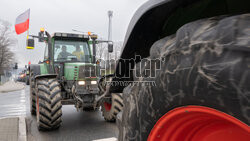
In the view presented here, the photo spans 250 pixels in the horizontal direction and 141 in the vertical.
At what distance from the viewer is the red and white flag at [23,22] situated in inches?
318

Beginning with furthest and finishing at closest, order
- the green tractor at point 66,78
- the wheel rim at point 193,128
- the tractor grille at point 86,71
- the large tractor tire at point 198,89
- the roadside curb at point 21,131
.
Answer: the tractor grille at point 86,71 → the green tractor at point 66,78 → the roadside curb at point 21,131 → the wheel rim at point 193,128 → the large tractor tire at point 198,89

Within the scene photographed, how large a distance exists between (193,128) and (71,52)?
4822 millimetres

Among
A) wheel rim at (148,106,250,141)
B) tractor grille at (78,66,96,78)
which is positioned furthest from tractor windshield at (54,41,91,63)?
wheel rim at (148,106,250,141)

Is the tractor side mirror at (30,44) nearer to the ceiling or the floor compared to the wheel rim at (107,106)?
nearer to the ceiling

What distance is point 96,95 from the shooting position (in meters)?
4.99

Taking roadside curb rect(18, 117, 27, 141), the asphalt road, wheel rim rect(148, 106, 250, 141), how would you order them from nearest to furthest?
1. wheel rim rect(148, 106, 250, 141)
2. roadside curb rect(18, 117, 27, 141)
3. the asphalt road

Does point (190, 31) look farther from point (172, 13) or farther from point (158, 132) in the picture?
point (158, 132)


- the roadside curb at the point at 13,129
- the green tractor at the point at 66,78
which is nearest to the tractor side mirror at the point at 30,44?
the green tractor at the point at 66,78

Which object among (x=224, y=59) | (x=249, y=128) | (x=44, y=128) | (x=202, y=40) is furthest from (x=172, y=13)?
(x=44, y=128)

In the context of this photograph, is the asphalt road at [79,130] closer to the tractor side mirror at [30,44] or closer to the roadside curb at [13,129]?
the roadside curb at [13,129]

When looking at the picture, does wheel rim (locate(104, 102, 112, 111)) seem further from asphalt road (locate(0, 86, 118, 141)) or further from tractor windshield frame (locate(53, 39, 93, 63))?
tractor windshield frame (locate(53, 39, 93, 63))

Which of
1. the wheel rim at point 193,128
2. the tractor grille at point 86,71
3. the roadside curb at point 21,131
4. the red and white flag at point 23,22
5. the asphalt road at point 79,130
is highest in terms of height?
the red and white flag at point 23,22

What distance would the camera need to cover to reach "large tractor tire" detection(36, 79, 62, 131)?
403cm

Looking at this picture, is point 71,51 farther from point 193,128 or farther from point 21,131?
point 193,128
